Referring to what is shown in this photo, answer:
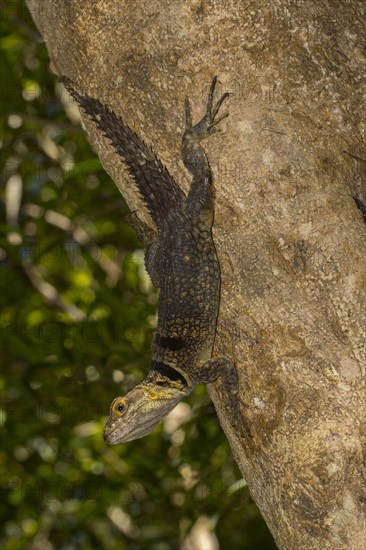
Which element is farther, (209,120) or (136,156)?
(136,156)

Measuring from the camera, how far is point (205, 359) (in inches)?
151

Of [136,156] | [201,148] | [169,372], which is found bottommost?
[169,372]

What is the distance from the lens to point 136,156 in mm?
3447

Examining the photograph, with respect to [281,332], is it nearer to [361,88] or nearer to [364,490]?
[364,490]

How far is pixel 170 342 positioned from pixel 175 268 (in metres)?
0.37

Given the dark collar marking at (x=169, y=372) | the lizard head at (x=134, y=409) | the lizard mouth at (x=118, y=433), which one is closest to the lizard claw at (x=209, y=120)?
the dark collar marking at (x=169, y=372)

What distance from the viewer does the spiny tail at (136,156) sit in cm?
335

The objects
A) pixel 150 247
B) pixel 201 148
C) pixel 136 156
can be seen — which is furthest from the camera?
pixel 150 247

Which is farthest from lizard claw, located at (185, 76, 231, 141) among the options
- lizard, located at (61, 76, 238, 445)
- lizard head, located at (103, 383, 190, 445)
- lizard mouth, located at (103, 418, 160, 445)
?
lizard mouth, located at (103, 418, 160, 445)

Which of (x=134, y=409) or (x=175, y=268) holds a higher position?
(x=175, y=268)

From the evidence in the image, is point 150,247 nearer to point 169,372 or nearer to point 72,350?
point 169,372

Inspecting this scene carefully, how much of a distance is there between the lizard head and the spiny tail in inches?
37.9

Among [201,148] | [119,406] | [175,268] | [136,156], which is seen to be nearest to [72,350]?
[119,406]

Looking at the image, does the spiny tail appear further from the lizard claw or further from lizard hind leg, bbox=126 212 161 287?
lizard hind leg, bbox=126 212 161 287
